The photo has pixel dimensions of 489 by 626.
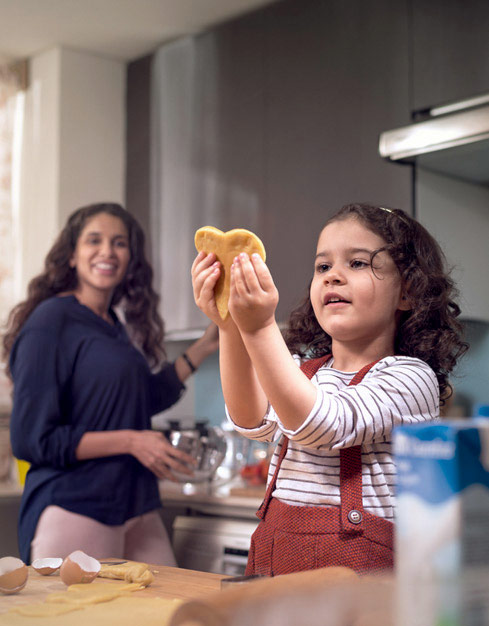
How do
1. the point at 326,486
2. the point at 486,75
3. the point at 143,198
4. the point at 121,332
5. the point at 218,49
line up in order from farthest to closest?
the point at 143,198 < the point at 218,49 < the point at 121,332 < the point at 486,75 < the point at 326,486

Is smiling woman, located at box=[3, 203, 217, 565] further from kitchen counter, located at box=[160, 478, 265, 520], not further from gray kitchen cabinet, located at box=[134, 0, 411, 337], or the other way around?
gray kitchen cabinet, located at box=[134, 0, 411, 337]

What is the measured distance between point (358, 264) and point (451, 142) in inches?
36.8

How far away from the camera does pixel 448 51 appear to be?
2.15 metres

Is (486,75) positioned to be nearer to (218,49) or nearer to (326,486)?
(218,49)

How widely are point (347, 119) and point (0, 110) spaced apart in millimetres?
1645

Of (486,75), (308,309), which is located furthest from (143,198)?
(308,309)

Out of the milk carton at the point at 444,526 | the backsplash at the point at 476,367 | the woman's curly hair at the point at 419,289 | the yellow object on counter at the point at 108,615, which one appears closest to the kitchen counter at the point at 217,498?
the backsplash at the point at 476,367

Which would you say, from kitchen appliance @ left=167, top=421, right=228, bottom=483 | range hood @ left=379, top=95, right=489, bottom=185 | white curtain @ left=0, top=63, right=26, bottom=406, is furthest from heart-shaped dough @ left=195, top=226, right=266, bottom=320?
white curtain @ left=0, top=63, right=26, bottom=406

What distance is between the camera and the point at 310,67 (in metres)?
2.56

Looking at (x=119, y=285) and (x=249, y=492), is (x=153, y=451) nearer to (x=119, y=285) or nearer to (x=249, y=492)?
(x=249, y=492)

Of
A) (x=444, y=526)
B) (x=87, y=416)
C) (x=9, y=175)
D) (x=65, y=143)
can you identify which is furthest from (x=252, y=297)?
(x=9, y=175)

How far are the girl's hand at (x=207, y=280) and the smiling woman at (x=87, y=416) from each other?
1.14 m

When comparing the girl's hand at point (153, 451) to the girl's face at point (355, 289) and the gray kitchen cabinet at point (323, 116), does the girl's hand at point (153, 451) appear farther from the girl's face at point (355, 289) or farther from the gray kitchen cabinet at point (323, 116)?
the girl's face at point (355, 289)

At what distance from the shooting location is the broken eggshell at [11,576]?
0.79 meters
